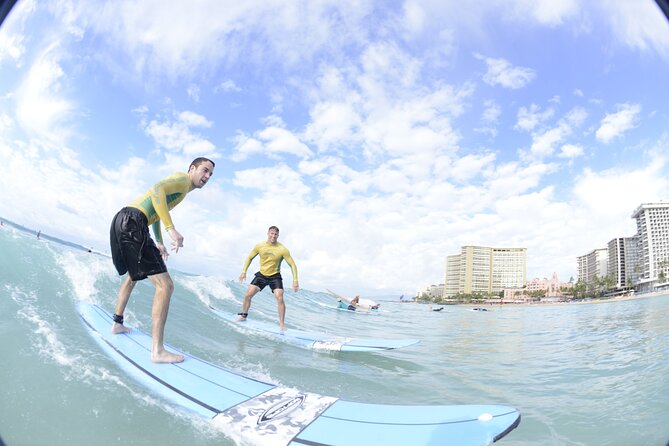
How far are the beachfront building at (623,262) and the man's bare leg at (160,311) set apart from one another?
74.8 meters

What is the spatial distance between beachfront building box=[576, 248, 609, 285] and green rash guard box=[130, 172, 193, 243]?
9540 centimetres

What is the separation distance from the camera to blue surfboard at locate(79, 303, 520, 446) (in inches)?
77.2

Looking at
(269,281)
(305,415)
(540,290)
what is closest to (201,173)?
(305,415)

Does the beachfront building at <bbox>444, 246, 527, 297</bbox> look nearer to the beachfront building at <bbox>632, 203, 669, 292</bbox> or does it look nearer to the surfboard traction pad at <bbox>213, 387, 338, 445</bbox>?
the beachfront building at <bbox>632, 203, 669, 292</bbox>

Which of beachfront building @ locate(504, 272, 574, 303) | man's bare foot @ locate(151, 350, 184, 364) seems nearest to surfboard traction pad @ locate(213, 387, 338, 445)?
man's bare foot @ locate(151, 350, 184, 364)

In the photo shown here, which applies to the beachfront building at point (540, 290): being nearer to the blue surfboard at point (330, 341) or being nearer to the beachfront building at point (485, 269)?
the beachfront building at point (485, 269)

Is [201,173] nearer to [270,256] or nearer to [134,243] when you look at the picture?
[134,243]

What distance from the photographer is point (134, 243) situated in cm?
312

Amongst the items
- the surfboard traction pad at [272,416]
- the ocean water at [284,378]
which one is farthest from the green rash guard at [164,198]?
the surfboard traction pad at [272,416]

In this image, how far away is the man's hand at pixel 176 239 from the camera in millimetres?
2883

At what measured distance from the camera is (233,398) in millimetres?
2549

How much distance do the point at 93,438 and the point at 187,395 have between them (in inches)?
25.7

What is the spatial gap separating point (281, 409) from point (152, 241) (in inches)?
91.7

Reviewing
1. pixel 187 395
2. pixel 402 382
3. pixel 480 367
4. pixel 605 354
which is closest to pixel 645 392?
pixel 480 367
